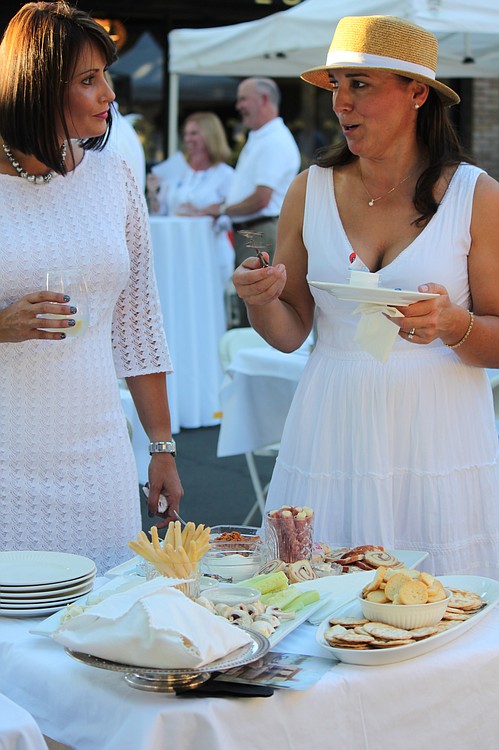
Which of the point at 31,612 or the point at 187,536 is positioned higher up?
the point at 187,536

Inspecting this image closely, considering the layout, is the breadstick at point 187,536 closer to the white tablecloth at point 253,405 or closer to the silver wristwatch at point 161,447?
the silver wristwatch at point 161,447

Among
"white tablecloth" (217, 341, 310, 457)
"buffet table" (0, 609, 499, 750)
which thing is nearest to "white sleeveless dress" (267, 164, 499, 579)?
"buffet table" (0, 609, 499, 750)

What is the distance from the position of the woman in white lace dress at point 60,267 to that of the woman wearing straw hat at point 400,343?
0.39 meters

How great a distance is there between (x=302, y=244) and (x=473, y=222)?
0.49 metres

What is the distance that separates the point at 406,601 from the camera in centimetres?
173

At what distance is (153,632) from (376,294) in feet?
3.13

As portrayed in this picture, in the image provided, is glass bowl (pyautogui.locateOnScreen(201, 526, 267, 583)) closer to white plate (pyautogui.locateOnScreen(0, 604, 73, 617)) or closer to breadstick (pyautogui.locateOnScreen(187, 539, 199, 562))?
breadstick (pyautogui.locateOnScreen(187, 539, 199, 562))

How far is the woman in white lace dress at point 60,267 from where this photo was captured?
7.77 ft

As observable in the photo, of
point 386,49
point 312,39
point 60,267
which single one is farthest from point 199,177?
point 60,267

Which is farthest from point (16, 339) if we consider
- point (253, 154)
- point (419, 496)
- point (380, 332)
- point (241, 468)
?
point (253, 154)

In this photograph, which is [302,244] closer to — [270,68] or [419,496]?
[419,496]

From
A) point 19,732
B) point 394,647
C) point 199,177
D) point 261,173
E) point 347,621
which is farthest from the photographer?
point 199,177

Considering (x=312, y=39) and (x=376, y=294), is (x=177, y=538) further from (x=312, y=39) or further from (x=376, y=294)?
(x=312, y=39)

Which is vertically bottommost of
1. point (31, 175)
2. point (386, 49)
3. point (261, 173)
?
point (31, 175)
